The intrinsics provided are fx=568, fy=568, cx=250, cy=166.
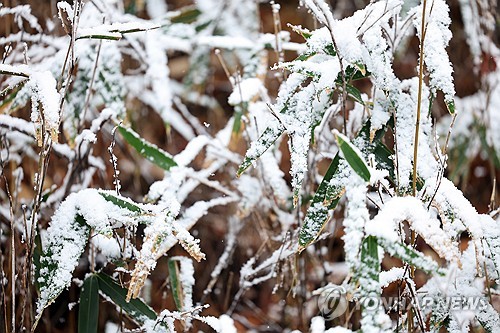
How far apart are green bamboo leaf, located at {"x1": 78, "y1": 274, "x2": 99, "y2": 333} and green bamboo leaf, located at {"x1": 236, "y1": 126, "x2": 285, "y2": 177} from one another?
0.27 m

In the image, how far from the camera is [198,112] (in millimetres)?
1886

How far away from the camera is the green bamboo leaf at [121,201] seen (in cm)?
71

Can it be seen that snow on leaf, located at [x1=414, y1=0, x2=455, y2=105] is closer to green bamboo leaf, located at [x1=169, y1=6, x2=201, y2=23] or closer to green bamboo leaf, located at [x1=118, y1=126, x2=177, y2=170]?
green bamboo leaf, located at [x1=118, y1=126, x2=177, y2=170]

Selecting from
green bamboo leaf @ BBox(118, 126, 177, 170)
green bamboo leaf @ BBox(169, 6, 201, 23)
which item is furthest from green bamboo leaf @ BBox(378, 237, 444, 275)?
green bamboo leaf @ BBox(169, 6, 201, 23)

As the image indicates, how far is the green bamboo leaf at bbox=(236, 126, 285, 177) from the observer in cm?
69

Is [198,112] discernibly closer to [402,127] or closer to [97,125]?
[97,125]

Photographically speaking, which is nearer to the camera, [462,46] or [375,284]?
[375,284]

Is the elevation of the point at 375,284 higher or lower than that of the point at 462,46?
lower

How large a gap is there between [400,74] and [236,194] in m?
0.96

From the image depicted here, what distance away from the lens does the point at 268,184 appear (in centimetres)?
100

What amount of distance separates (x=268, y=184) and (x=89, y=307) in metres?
0.37

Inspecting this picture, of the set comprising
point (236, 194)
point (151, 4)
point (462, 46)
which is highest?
point (151, 4)

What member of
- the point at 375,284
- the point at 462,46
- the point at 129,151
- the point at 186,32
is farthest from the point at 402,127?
the point at 462,46

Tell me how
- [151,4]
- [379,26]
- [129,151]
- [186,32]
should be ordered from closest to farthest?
[379,26], [186,32], [129,151], [151,4]
